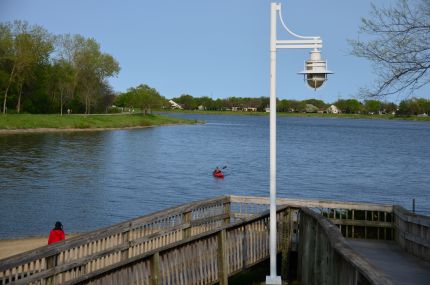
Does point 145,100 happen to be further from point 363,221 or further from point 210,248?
point 210,248

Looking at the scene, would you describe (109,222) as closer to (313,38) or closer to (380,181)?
(313,38)

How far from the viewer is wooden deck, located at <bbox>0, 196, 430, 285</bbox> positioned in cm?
809

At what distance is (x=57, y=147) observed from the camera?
73.4 m

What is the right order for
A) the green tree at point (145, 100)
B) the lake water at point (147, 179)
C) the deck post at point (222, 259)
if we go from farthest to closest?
the green tree at point (145, 100), the lake water at point (147, 179), the deck post at point (222, 259)

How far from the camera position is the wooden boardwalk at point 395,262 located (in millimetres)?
10008

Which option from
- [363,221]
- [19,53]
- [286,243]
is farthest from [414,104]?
[19,53]

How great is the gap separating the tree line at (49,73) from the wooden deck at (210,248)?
8953 cm

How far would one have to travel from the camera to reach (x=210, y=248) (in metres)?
10.7

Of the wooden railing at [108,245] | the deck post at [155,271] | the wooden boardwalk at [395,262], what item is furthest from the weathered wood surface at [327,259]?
the wooden railing at [108,245]

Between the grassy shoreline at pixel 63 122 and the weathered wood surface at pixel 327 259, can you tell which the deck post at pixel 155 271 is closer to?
the weathered wood surface at pixel 327 259

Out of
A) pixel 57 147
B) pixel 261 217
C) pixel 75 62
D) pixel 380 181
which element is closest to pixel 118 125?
pixel 75 62

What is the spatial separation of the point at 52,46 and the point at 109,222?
93412mm

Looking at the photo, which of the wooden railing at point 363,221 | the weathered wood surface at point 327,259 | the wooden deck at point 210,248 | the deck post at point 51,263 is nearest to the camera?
the weathered wood surface at point 327,259

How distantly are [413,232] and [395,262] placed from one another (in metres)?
1.32
